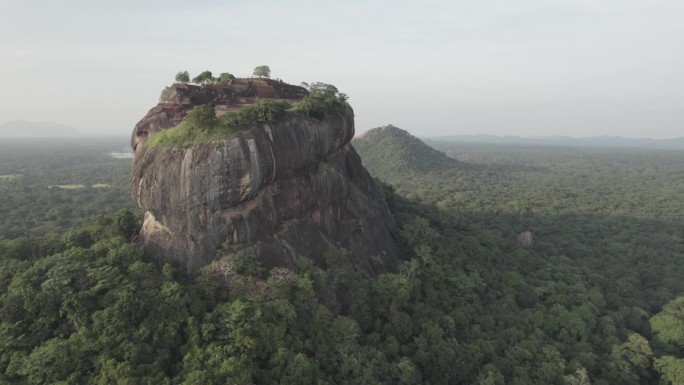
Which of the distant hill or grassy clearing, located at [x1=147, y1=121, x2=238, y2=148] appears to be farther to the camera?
the distant hill

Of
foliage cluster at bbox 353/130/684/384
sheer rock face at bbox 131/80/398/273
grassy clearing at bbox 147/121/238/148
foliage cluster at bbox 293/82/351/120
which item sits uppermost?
foliage cluster at bbox 293/82/351/120

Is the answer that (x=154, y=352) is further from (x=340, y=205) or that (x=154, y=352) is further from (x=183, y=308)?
(x=340, y=205)

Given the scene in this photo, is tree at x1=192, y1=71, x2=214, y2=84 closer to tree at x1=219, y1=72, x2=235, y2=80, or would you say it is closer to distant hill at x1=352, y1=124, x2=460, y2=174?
tree at x1=219, y1=72, x2=235, y2=80

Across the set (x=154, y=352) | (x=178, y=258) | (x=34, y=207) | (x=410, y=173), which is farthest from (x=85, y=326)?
(x=410, y=173)

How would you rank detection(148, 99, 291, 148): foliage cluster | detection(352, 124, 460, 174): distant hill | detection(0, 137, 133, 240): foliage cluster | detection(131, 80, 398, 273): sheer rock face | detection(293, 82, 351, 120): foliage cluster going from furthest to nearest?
detection(352, 124, 460, 174): distant hill
detection(0, 137, 133, 240): foliage cluster
detection(293, 82, 351, 120): foliage cluster
detection(148, 99, 291, 148): foliage cluster
detection(131, 80, 398, 273): sheer rock face

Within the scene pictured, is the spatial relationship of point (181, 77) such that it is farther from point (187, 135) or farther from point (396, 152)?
point (396, 152)

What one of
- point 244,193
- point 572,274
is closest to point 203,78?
point 244,193

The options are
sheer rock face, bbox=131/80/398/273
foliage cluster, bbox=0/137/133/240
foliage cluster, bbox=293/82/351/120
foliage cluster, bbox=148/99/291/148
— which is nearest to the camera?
sheer rock face, bbox=131/80/398/273

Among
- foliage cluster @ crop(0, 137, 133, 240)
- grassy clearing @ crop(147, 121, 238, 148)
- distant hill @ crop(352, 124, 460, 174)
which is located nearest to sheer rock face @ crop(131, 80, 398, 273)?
grassy clearing @ crop(147, 121, 238, 148)
